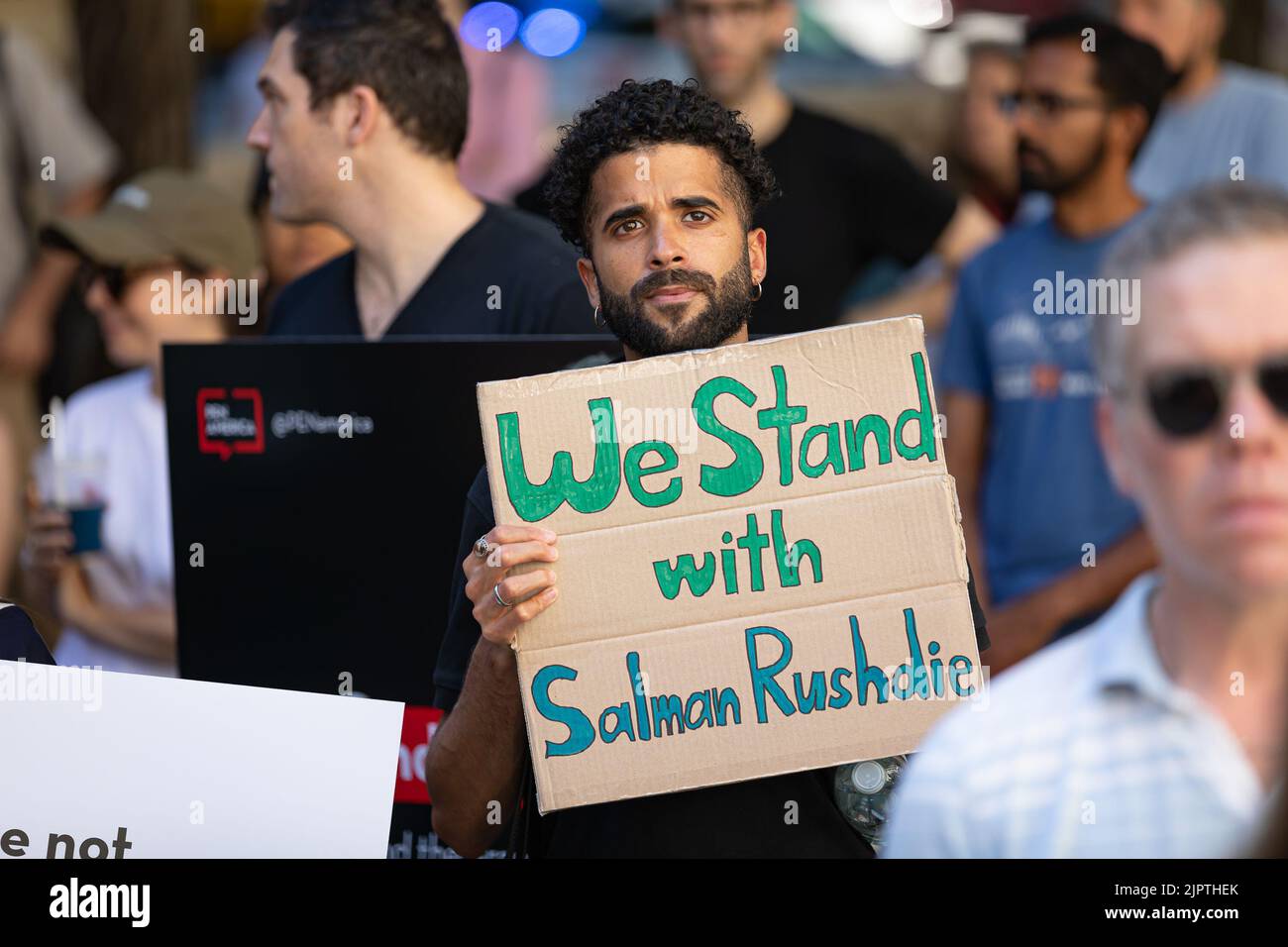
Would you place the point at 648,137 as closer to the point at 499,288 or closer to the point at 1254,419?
the point at 499,288

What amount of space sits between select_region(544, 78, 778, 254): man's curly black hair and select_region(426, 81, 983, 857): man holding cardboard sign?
34cm

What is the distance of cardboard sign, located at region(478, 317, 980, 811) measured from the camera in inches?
91.3

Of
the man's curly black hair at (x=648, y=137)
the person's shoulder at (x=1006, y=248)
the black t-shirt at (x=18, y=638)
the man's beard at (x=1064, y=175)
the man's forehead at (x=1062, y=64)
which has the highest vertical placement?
the man's forehead at (x=1062, y=64)

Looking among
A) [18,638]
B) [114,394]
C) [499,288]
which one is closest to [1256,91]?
[499,288]

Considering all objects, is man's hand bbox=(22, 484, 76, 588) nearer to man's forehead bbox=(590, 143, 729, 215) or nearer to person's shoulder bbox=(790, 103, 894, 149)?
man's forehead bbox=(590, 143, 729, 215)

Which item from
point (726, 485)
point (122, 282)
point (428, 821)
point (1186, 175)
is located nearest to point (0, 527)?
point (122, 282)

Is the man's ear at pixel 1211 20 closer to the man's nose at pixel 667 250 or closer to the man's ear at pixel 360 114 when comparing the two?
the man's ear at pixel 360 114

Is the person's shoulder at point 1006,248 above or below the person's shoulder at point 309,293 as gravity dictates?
above

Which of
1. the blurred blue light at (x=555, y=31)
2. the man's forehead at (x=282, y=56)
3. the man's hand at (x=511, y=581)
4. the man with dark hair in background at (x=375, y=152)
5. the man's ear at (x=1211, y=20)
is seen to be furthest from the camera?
the blurred blue light at (x=555, y=31)

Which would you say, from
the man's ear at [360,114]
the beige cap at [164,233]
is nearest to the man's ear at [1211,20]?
the man's ear at [360,114]

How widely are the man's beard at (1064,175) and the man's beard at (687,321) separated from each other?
2.23 m

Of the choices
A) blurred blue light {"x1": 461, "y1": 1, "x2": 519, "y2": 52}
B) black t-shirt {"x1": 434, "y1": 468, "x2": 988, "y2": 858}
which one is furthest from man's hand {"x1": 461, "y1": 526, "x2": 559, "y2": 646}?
blurred blue light {"x1": 461, "y1": 1, "x2": 519, "y2": 52}

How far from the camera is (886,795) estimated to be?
237 cm

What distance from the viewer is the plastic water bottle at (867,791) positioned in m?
2.36
